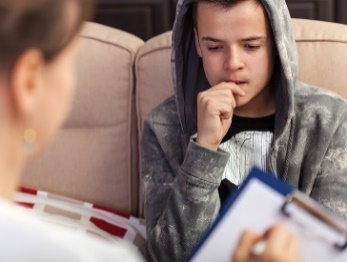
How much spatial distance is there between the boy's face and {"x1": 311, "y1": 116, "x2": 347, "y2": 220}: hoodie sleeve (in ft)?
0.66

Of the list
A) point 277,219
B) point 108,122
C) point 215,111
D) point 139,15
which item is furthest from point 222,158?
point 139,15

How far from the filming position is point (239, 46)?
4.87 ft

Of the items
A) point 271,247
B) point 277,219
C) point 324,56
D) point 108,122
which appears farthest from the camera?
point 108,122

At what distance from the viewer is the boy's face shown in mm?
1479

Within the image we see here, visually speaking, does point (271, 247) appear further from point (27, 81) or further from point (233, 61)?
point (233, 61)

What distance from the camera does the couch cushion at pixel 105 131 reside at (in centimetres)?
194

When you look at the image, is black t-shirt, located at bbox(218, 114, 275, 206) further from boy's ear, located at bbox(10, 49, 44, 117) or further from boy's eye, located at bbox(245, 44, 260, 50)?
boy's ear, located at bbox(10, 49, 44, 117)

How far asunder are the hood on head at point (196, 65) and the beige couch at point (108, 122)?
0.22m

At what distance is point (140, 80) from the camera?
1.92 meters

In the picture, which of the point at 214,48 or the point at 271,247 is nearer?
the point at 271,247

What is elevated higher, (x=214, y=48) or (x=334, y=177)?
(x=214, y=48)

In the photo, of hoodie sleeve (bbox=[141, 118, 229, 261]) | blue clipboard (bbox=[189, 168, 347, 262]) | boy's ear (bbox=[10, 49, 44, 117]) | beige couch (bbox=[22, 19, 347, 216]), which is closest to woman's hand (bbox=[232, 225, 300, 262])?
blue clipboard (bbox=[189, 168, 347, 262])

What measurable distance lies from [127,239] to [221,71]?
22.7 inches

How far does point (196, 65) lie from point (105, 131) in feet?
1.31
